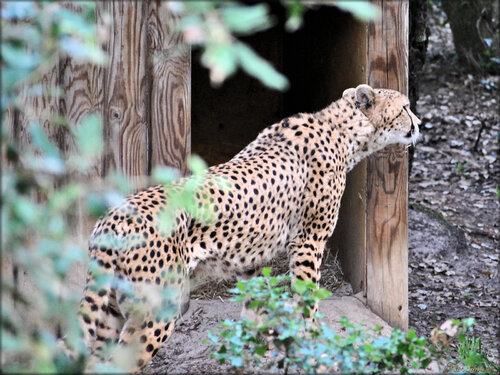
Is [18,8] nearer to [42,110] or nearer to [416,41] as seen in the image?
[42,110]

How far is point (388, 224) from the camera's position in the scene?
18.1 ft

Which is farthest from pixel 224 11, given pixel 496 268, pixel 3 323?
pixel 496 268

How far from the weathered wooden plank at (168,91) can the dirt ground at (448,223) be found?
4.08ft

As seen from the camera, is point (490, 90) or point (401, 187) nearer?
point (401, 187)

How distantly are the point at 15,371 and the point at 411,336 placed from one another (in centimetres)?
201

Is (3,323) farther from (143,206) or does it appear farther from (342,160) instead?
(342,160)

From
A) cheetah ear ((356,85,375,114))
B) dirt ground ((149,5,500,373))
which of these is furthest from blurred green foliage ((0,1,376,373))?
cheetah ear ((356,85,375,114))

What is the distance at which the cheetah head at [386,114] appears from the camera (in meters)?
5.30

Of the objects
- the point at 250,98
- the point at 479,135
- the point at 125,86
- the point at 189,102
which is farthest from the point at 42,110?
the point at 479,135

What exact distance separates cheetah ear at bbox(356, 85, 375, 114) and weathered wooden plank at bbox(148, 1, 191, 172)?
120 cm

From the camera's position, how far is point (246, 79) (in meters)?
8.39

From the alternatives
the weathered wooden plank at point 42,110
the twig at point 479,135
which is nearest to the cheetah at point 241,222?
the weathered wooden plank at point 42,110

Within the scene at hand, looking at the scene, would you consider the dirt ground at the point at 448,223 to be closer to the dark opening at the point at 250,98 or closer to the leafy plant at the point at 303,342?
the leafy plant at the point at 303,342

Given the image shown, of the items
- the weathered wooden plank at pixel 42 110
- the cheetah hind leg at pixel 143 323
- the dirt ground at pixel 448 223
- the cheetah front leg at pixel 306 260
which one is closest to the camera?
the cheetah hind leg at pixel 143 323
